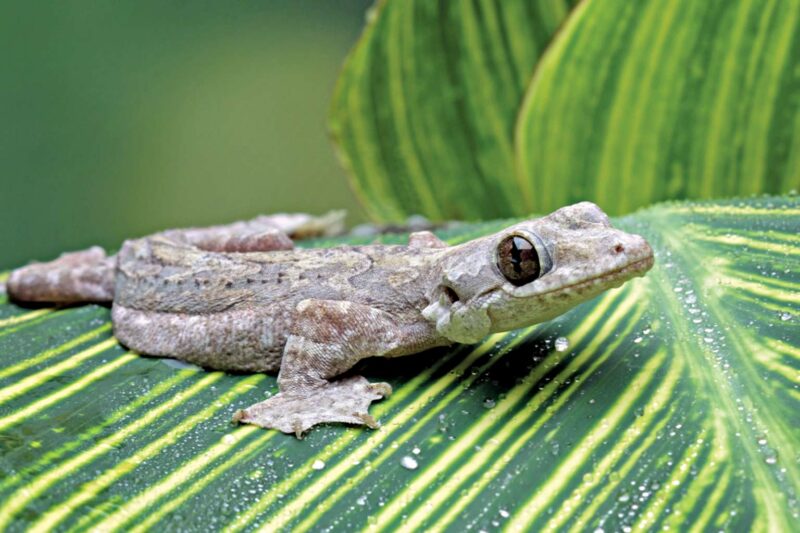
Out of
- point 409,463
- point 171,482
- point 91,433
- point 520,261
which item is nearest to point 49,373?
point 91,433

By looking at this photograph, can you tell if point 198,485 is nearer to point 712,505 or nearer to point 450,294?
point 450,294

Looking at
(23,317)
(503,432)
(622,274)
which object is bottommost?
(23,317)

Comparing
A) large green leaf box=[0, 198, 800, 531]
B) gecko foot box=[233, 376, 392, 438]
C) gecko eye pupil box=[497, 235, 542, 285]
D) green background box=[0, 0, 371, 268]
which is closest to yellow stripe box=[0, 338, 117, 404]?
large green leaf box=[0, 198, 800, 531]

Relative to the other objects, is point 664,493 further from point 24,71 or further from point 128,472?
point 24,71

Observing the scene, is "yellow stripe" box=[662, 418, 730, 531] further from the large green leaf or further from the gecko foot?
the gecko foot

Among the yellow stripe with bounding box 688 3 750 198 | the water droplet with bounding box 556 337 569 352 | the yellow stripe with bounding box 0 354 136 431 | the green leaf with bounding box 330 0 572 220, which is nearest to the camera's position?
the yellow stripe with bounding box 0 354 136 431

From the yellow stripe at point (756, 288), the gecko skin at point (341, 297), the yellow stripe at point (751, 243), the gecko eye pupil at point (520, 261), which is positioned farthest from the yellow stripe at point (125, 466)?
the yellow stripe at point (751, 243)
